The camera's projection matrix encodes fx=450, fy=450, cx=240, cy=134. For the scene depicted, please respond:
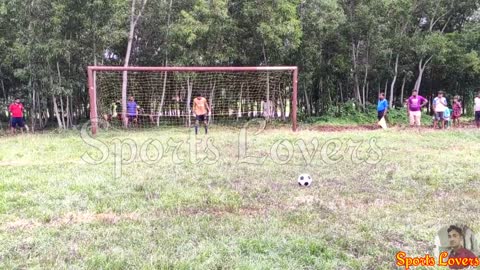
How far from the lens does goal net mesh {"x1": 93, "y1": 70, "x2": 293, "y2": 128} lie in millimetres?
15625

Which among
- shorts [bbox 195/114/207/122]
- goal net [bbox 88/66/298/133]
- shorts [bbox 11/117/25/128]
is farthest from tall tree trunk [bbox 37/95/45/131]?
shorts [bbox 195/114/207/122]

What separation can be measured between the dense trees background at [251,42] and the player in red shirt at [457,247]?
43.3 ft

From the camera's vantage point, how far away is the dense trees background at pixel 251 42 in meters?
15.0

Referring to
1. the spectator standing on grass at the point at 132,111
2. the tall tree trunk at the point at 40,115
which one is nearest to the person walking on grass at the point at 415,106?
the spectator standing on grass at the point at 132,111

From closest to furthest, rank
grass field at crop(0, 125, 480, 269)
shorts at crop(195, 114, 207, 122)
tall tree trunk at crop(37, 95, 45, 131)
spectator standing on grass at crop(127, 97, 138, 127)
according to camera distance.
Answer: grass field at crop(0, 125, 480, 269)
shorts at crop(195, 114, 207, 122)
spectator standing on grass at crop(127, 97, 138, 127)
tall tree trunk at crop(37, 95, 45, 131)

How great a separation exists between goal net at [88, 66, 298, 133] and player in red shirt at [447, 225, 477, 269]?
1202 centimetres

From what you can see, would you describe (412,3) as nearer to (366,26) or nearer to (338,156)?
(366,26)

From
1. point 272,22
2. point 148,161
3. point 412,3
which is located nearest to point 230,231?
point 148,161

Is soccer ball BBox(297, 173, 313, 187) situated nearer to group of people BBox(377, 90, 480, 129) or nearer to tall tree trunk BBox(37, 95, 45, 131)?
group of people BBox(377, 90, 480, 129)

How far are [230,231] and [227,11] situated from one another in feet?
44.3

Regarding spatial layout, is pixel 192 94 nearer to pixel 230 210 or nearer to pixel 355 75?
pixel 355 75

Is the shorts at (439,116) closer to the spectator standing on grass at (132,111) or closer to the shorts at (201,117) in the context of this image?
the shorts at (201,117)

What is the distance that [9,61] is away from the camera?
1625 centimetres

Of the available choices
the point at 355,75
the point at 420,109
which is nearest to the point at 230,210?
the point at 420,109
